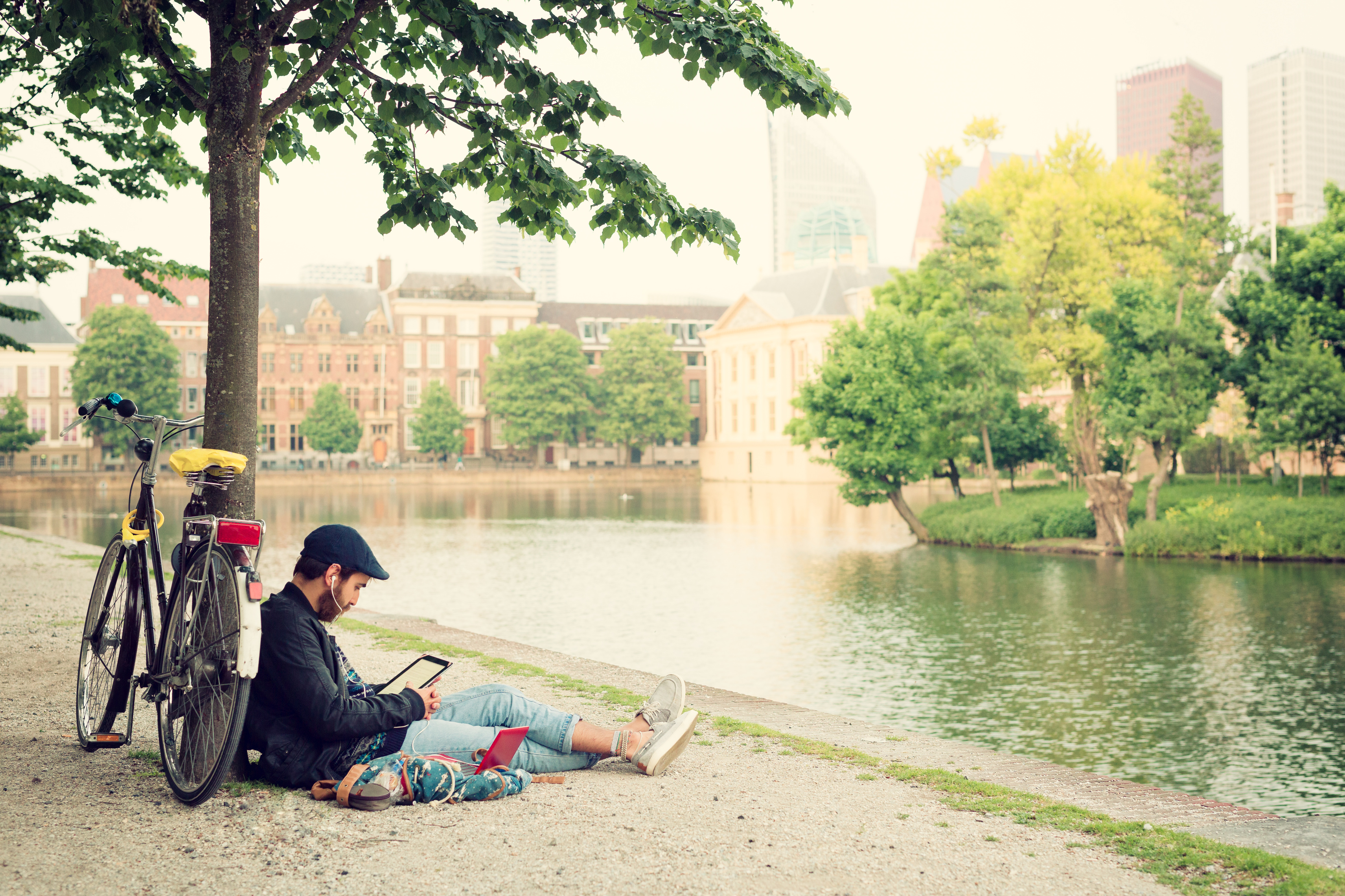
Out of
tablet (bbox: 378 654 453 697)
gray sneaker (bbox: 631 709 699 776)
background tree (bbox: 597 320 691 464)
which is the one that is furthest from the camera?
background tree (bbox: 597 320 691 464)

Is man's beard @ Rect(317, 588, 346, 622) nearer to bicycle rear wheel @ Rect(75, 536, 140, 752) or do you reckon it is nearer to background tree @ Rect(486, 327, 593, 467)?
bicycle rear wheel @ Rect(75, 536, 140, 752)

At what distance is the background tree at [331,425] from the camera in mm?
90188

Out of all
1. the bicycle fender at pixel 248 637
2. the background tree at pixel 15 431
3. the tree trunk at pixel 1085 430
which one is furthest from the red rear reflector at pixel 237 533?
the background tree at pixel 15 431

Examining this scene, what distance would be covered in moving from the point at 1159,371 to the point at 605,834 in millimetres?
29479

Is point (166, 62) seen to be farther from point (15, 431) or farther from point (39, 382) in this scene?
point (39, 382)

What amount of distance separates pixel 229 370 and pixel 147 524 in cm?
92

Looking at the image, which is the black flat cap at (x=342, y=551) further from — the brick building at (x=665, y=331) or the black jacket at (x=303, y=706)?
the brick building at (x=665, y=331)

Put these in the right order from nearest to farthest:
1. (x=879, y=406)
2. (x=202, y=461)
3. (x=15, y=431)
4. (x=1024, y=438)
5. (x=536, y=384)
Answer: (x=202, y=461) < (x=879, y=406) < (x=1024, y=438) < (x=15, y=431) < (x=536, y=384)

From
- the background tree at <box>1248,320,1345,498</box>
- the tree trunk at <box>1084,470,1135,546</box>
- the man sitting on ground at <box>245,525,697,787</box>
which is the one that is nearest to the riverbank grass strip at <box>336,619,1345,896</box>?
the man sitting on ground at <box>245,525,697,787</box>

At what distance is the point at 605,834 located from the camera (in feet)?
15.9

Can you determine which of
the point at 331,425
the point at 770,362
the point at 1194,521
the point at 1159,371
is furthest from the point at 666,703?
the point at 331,425

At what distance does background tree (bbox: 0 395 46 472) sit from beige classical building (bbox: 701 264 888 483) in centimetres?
4754

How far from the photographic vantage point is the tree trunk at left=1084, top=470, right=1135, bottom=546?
2928cm

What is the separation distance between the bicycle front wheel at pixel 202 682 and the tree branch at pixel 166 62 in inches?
102
